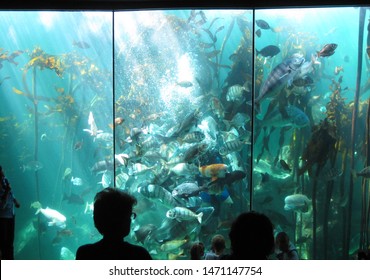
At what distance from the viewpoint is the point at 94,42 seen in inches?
400

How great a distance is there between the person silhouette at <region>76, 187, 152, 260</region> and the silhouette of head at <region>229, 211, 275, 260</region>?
0.34 meters

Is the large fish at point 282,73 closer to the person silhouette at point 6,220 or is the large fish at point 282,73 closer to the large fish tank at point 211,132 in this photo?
the large fish tank at point 211,132

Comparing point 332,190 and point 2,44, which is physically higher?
point 2,44

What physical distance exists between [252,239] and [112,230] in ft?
1.75

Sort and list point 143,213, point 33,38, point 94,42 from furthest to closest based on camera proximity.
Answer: point 33,38, point 94,42, point 143,213

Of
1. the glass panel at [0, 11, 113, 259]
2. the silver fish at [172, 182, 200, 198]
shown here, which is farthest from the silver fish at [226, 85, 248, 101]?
the glass panel at [0, 11, 113, 259]

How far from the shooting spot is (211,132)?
5.96m

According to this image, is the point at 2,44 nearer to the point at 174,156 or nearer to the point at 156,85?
the point at 156,85

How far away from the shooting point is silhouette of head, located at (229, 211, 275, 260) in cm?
131

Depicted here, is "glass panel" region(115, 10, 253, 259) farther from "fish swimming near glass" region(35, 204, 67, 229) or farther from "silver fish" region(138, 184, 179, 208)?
"fish swimming near glass" region(35, 204, 67, 229)

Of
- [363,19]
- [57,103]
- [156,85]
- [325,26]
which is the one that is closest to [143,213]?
[156,85]

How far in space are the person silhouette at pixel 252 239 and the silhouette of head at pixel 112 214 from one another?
16.8 inches

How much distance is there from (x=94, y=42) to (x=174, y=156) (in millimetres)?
6425

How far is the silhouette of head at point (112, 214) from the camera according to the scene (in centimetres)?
140
